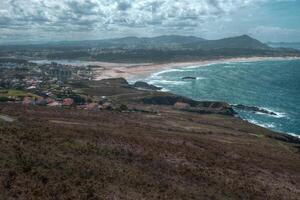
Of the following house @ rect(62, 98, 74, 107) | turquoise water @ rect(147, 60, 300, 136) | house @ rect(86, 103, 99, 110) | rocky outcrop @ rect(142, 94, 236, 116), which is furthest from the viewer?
rocky outcrop @ rect(142, 94, 236, 116)

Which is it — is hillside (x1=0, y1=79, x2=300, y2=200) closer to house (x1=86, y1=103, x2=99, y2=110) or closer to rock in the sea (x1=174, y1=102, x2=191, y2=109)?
house (x1=86, y1=103, x2=99, y2=110)

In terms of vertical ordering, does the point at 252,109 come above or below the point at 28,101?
below

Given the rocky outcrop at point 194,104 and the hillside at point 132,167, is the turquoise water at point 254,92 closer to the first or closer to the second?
the rocky outcrop at point 194,104

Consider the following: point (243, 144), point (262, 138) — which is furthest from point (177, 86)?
point (243, 144)

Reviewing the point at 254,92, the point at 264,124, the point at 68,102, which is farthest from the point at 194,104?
the point at 254,92

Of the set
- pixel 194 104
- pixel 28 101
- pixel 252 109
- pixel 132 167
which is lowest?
pixel 252 109

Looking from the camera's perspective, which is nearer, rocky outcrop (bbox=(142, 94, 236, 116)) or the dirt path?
the dirt path

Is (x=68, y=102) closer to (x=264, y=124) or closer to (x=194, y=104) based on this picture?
(x=194, y=104)

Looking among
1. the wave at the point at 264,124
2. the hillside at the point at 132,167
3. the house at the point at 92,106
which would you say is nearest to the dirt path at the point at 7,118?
the hillside at the point at 132,167

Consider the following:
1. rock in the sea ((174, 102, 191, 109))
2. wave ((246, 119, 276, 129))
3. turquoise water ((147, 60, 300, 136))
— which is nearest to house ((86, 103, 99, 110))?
rock in the sea ((174, 102, 191, 109))

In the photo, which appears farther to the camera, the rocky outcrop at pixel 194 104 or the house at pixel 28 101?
the rocky outcrop at pixel 194 104

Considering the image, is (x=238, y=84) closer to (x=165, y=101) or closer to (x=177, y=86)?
(x=177, y=86)
